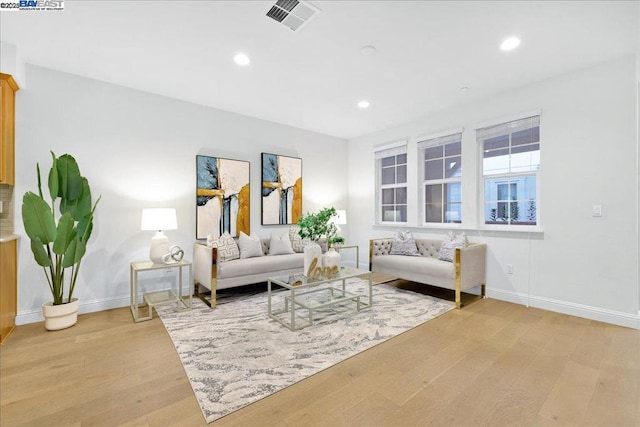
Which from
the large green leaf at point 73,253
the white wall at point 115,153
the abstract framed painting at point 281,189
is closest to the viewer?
the large green leaf at point 73,253

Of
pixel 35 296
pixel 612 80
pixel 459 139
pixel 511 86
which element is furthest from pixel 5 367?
pixel 612 80

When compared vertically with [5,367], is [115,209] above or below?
above

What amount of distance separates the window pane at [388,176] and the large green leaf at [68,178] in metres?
4.58

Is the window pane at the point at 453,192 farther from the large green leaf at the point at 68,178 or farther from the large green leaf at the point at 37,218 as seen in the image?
the large green leaf at the point at 37,218

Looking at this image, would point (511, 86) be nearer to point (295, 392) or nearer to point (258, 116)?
point (258, 116)

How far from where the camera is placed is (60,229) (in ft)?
8.95

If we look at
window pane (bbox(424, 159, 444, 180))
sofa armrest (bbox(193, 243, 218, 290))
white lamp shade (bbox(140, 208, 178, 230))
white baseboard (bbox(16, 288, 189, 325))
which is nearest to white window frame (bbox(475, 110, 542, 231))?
window pane (bbox(424, 159, 444, 180))

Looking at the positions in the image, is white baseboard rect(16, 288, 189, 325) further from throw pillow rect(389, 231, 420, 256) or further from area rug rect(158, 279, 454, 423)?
throw pillow rect(389, 231, 420, 256)

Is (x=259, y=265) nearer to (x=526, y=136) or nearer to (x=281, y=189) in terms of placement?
(x=281, y=189)

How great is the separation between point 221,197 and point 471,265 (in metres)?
3.62

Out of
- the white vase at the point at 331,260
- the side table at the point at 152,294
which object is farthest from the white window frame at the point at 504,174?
the side table at the point at 152,294

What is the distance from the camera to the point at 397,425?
1.60 meters

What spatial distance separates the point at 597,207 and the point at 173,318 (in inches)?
187

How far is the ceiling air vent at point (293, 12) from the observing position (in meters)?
2.20
